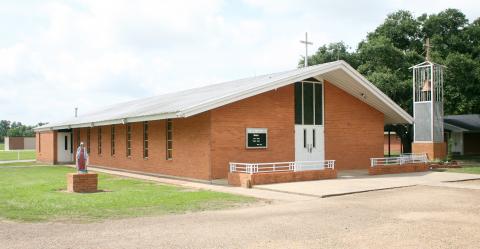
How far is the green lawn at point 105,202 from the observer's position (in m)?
11.1

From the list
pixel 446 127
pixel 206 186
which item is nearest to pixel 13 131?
pixel 446 127

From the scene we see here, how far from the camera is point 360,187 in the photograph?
16.2 meters

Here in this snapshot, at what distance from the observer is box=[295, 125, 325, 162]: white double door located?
72.4ft

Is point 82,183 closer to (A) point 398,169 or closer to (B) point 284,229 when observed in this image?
(B) point 284,229

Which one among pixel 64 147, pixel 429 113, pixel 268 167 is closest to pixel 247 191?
pixel 268 167

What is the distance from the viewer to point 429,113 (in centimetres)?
2897

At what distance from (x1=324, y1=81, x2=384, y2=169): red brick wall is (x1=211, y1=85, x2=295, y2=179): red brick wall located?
7.92 ft

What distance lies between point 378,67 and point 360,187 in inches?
799

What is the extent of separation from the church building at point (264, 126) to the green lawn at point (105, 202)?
10.5 feet

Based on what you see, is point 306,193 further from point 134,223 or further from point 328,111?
point 328,111

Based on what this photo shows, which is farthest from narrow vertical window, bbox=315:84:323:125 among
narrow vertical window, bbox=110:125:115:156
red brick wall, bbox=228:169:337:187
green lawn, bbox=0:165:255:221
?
narrow vertical window, bbox=110:125:115:156

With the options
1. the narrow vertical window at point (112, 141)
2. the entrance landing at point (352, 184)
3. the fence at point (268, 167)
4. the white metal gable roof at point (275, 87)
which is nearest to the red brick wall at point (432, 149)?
the white metal gable roof at point (275, 87)

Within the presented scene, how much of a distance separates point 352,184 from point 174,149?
7767 mm

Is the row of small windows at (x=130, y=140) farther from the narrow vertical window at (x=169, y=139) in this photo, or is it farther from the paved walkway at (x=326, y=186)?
the paved walkway at (x=326, y=186)
